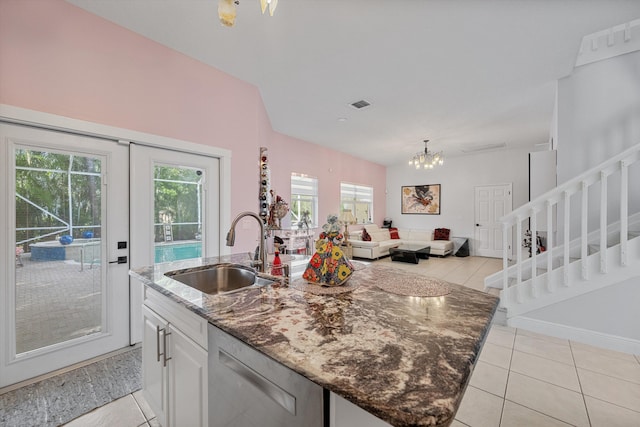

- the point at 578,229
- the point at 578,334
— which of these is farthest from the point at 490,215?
the point at 578,334

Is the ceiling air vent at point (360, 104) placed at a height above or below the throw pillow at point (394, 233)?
above

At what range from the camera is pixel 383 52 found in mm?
2633

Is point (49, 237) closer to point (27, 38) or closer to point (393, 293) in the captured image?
point (27, 38)

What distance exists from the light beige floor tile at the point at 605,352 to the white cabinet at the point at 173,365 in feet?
10.3

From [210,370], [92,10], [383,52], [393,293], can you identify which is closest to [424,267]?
[383,52]

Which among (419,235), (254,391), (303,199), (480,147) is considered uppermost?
(480,147)

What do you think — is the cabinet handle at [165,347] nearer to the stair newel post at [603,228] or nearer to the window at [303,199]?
the stair newel post at [603,228]

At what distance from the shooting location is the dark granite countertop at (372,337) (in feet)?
1.81

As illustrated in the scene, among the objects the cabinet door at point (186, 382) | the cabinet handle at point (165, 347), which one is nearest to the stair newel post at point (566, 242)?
the cabinet door at point (186, 382)

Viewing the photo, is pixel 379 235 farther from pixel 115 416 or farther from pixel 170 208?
pixel 115 416

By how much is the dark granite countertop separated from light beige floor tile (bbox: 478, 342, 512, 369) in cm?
143

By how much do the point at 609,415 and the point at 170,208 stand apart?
12.3 feet

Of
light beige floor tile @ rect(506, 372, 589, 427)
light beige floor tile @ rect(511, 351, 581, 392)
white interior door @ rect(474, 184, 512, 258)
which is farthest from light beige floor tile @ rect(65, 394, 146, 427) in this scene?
white interior door @ rect(474, 184, 512, 258)

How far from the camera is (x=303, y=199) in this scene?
5.88 m
